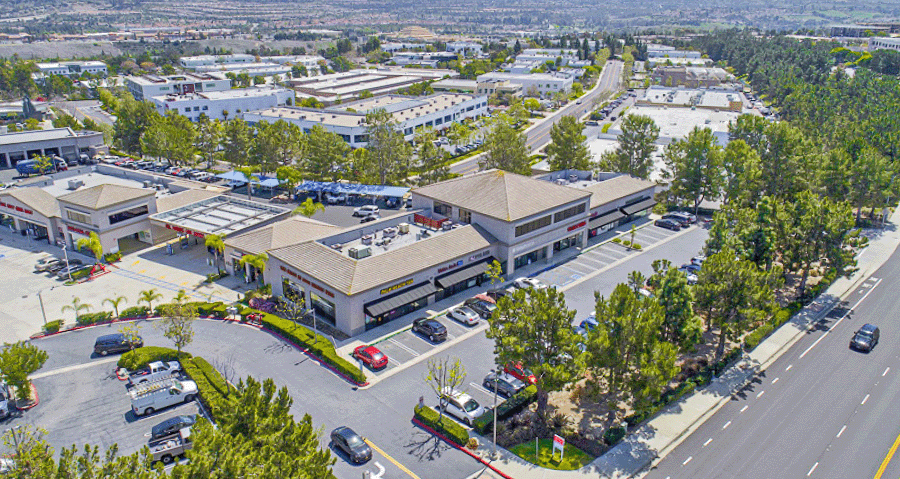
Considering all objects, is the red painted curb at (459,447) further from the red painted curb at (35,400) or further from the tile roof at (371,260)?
the red painted curb at (35,400)

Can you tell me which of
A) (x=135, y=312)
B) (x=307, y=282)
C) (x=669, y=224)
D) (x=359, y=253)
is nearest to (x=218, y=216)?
(x=135, y=312)

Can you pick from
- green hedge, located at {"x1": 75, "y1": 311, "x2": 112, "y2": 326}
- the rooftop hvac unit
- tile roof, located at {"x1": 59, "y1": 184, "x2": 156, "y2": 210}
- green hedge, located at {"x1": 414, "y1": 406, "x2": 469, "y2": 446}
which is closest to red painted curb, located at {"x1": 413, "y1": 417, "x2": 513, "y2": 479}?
green hedge, located at {"x1": 414, "y1": 406, "x2": 469, "y2": 446}

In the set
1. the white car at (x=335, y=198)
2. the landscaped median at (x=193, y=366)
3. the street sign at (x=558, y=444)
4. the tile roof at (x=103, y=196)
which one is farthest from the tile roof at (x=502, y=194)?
the tile roof at (x=103, y=196)

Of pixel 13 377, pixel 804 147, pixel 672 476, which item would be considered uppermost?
pixel 804 147

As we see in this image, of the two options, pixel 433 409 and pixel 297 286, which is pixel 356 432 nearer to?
pixel 433 409

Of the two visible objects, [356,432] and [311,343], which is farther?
[311,343]

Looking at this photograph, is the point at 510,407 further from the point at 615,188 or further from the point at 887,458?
the point at 615,188

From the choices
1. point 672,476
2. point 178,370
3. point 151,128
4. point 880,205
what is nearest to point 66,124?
point 151,128
